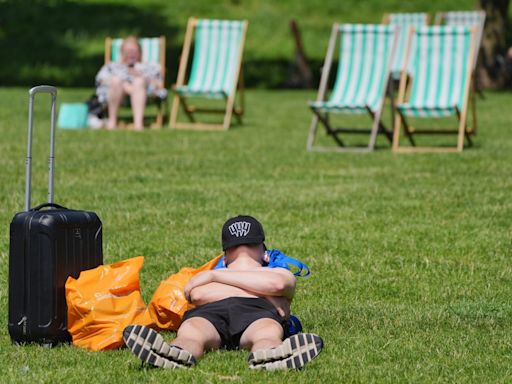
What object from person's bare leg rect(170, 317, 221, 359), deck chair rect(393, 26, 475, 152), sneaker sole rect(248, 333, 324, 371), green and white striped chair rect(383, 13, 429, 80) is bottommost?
green and white striped chair rect(383, 13, 429, 80)

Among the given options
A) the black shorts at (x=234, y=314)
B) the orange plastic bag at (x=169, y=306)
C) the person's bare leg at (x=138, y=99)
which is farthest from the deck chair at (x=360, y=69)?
the black shorts at (x=234, y=314)

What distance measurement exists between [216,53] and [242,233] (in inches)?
381

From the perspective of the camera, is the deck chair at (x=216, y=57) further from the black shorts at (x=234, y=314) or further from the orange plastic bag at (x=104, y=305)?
the black shorts at (x=234, y=314)

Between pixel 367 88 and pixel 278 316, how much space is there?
7839mm

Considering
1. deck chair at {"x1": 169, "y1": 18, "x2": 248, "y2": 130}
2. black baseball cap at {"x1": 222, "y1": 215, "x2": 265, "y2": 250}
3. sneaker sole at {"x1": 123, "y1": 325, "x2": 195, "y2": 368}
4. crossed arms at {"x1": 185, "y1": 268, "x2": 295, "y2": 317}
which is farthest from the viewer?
deck chair at {"x1": 169, "y1": 18, "x2": 248, "y2": 130}

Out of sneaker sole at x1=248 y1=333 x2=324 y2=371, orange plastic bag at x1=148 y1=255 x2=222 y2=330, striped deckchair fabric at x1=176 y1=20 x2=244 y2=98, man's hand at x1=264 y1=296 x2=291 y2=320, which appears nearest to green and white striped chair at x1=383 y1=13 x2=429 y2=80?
striped deckchair fabric at x1=176 y1=20 x2=244 y2=98

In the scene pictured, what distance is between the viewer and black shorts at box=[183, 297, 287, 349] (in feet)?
15.5

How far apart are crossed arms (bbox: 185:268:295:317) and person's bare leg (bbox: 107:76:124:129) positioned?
8.68 m

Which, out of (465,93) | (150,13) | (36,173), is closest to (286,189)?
(36,173)

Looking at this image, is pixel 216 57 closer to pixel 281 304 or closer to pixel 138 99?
pixel 138 99

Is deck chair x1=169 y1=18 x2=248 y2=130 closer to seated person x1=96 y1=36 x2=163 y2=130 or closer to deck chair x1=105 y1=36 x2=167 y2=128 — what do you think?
deck chair x1=105 y1=36 x2=167 y2=128

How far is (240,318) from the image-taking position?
4723 mm

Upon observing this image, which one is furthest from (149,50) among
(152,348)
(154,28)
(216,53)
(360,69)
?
(154,28)

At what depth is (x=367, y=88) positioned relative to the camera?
12406 mm
